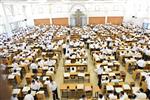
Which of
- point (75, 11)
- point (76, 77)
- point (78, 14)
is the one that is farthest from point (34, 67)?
point (75, 11)

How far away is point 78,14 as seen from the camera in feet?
114

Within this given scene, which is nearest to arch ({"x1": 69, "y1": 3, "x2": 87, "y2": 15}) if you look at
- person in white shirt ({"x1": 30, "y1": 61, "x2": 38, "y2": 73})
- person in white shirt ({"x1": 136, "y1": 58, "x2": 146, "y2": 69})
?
person in white shirt ({"x1": 30, "y1": 61, "x2": 38, "y2": 73})

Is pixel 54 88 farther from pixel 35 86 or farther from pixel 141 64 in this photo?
pixel 141 64

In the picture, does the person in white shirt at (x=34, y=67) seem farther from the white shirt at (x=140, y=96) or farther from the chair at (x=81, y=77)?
the white shirt at (x=140, y=96)

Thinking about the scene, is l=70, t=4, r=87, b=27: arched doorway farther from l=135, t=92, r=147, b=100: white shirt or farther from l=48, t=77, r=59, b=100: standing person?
l=135, t=92, r=147, b=100: white shirt

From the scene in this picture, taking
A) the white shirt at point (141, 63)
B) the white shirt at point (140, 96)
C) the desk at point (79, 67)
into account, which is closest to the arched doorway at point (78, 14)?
the desk at point (79, 67)

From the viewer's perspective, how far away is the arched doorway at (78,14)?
34.9 meters

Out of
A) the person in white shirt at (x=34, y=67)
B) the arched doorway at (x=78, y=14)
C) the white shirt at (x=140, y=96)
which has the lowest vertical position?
the white shirt at (x=140, y=96)

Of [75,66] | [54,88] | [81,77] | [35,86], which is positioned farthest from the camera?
[75,66]

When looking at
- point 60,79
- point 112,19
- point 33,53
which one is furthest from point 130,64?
point 112,19

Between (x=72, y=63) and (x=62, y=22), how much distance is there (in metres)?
23.3

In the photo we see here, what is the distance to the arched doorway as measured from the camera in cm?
3488

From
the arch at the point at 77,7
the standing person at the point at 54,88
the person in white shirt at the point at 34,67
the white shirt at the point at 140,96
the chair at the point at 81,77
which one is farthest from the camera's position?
the arch at the point at 77,7

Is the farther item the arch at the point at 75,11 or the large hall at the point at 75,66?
the arch at the point at 75,11
